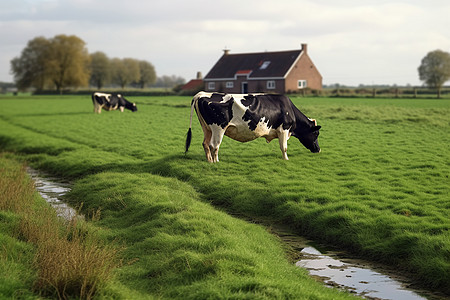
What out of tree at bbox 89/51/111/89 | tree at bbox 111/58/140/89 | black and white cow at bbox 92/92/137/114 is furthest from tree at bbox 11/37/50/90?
black and white cow at bbox 92/92/137/114

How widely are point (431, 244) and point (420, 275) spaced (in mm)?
922

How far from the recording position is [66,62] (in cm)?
11125

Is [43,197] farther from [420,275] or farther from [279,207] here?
[420,275]

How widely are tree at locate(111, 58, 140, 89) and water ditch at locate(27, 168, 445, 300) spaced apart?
451ft

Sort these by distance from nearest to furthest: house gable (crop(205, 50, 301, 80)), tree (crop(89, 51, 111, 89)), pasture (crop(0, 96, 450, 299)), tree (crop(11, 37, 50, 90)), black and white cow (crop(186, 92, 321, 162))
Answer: pasture (crop(0, 96, 450, 299))
black and white cow (crop(186, 92, 321, 162))
house gable (crop(205, 50, 301, 80))
tree (crop(11, 37, 50, 90))
tree (crop(89, 51, 111, 89))

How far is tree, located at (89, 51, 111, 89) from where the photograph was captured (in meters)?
140

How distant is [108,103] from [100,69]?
97.5 m

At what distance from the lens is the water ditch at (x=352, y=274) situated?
8367 mm

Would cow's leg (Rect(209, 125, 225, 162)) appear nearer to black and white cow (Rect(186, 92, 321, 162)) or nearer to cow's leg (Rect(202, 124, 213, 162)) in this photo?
black and white cow (Rect(186, 92, 321, 162))

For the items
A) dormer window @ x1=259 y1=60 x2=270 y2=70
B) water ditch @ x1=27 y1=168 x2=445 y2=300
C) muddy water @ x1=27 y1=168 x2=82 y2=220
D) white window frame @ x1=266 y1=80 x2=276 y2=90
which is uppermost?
dormer window @ x1=259 y1=60 x2=270 y2=70

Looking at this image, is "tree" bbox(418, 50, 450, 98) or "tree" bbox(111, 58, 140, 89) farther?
"tree" bbox(111, 58, 140, 89)

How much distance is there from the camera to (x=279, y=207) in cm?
1315

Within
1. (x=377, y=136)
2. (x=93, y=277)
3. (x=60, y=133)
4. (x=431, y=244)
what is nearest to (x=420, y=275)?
(x=431, y=244)

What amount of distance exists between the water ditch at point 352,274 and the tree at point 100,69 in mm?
134272
